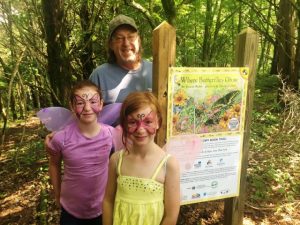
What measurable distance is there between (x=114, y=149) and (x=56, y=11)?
2.96 metres

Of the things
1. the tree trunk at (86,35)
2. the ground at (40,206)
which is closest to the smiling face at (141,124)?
the ground at (40,206)

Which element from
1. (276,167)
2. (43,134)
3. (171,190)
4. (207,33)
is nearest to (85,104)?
(171,190)

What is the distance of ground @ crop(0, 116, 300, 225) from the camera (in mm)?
3818

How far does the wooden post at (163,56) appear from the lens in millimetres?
2252

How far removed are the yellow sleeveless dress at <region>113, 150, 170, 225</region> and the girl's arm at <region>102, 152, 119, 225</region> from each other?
0.04m

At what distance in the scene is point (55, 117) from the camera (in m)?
2.52

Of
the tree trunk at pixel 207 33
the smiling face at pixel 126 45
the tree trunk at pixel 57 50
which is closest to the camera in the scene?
the smiling face at pixel 126 45

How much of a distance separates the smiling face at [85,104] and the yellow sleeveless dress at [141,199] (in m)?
0.47

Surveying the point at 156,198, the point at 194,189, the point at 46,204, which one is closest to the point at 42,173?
the point at 46,204

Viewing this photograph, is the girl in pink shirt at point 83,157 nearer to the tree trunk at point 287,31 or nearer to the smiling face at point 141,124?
the smiling face at point 141,124

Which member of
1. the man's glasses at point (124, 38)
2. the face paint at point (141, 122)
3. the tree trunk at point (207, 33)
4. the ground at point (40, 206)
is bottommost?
the ground at point (40, 206)

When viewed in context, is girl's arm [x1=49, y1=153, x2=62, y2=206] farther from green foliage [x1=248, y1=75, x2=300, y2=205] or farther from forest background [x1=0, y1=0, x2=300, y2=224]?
green foliage [x1=248, y1=75, x2=300, y2=205]

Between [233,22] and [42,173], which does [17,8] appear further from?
[233,22]

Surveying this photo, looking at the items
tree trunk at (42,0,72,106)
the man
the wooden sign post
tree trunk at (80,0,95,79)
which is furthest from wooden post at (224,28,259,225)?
tree trunk at (80,0,95,79)
